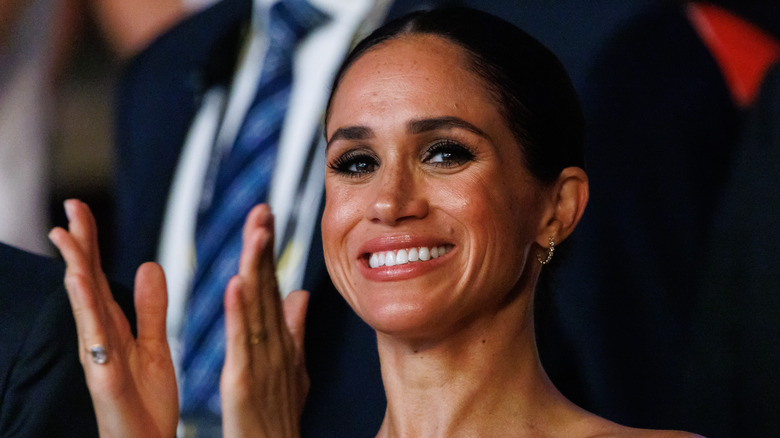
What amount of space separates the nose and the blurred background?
33 cm

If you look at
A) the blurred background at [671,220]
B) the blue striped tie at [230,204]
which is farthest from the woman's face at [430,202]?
the blue striped tie at [230,204]

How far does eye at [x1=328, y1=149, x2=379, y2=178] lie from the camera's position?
1.56m

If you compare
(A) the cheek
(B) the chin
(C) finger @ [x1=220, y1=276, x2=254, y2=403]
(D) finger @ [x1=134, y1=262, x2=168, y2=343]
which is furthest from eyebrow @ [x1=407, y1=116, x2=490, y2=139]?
(D) finger @ [x1=134, y1=262, x2=168, y2=343]

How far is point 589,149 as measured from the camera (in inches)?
77.8

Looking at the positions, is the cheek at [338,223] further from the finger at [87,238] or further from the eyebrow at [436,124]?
the finger at [87,238]

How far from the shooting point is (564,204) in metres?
1.59

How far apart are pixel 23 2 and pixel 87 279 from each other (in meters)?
1.33

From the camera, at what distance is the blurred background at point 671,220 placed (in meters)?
1.76

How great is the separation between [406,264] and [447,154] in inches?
6.9

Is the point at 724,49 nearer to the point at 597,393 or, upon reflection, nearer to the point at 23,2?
the point at 597,393

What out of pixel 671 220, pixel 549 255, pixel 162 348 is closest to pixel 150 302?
pixel 162 348

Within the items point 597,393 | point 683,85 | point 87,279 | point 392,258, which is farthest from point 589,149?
point 87,279

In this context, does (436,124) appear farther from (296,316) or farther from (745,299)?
(745,299)

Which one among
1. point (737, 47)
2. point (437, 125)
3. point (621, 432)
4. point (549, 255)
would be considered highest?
point (737, 47)
